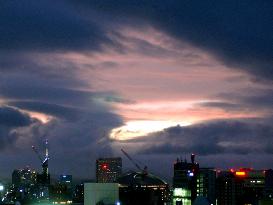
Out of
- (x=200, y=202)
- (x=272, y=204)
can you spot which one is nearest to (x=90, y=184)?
(x=200, y=202)

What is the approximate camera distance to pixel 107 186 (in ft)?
302

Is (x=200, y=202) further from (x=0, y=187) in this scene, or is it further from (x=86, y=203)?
(x=0, y=187)

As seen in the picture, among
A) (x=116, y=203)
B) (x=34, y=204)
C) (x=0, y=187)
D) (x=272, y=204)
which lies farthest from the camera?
(x=34, y=204)

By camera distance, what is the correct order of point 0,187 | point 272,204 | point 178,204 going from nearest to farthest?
point 272,204
point 0,187
point 178,204

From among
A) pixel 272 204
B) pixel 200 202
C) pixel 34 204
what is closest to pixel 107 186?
pixel 200 202

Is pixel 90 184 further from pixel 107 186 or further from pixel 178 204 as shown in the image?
pixel 178 204

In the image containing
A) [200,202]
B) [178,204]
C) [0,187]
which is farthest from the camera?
[178,204]

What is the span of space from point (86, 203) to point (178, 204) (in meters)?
86.3

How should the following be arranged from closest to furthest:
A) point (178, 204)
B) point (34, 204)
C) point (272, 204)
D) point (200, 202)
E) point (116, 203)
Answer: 1. point (116, 203)
2. point (200, 202)
3. point (272, 204)
4. point (178, 204)
5. point (34, 204)

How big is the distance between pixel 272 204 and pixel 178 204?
65117 millimetres

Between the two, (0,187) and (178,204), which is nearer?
(0,187)

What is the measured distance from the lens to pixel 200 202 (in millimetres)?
101625

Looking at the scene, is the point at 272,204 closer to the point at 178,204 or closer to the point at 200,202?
the point at 200,202

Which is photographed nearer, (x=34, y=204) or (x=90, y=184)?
(x=90, y=184)
